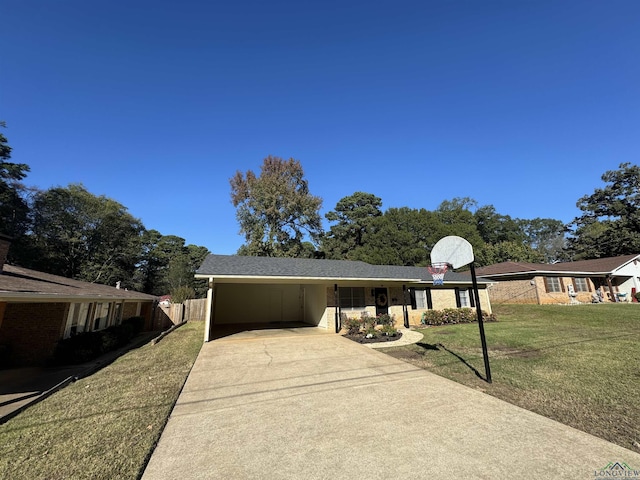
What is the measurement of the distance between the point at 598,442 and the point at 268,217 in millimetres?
27737

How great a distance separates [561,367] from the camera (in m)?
6.42

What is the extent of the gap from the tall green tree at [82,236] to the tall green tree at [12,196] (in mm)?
916

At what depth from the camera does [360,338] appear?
10.9 m

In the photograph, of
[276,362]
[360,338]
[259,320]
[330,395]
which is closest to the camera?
[330,395]

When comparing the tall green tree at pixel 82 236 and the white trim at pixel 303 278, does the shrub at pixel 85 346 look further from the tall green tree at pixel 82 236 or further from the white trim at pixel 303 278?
the tall green tree at pixel 82 236

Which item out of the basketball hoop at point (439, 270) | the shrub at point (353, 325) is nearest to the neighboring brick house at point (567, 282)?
the shrub at point (353, 325)

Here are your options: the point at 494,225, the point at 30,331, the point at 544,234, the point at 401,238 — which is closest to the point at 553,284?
the point at 401,238

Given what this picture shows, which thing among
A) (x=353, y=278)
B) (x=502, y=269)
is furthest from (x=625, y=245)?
(x=353, y=278)

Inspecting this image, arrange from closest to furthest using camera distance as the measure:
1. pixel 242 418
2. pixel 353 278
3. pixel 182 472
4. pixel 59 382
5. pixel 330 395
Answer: pixel 182 472, pixel 242 418, pixel 330 395, pixel 59 382, pixel 353 278

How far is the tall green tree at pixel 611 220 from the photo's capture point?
31.1 metres

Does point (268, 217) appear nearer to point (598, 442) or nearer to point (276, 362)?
point (276, 362)

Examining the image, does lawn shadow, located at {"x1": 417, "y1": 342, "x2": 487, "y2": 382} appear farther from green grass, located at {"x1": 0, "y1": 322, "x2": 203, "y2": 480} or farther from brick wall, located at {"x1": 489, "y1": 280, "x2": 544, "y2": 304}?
brick wall, located at {"x1": 489, "y1": 280, "x2": 544, "y2": 304}

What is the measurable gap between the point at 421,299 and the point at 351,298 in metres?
4.48

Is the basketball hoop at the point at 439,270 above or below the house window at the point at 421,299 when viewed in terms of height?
above
